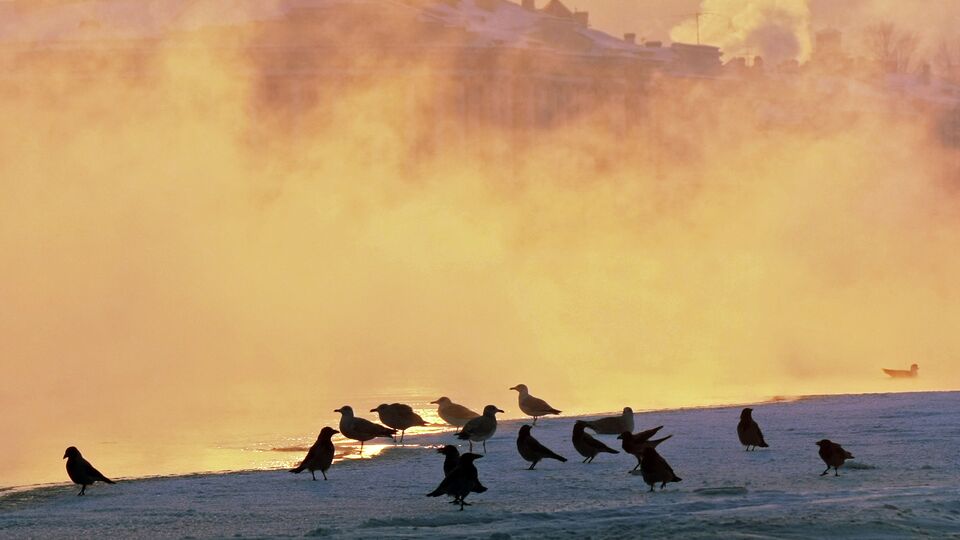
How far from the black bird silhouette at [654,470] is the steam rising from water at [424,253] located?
859cm

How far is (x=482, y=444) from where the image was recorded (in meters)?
18.2

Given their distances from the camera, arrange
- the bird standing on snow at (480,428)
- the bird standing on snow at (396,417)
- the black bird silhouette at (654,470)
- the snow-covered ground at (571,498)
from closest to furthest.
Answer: the snow-covered ground at (571,498) < the black bird silhouette at (654,470) < the bird standing on snow at (480,428) < the bird standing on snow at (396,417)

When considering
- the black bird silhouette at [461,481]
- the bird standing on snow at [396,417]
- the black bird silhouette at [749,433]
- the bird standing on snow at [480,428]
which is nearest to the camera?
the black bird silhouette at [461,481]

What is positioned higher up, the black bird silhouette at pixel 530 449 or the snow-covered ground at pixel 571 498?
the black bird silhouette at pixel 530 449

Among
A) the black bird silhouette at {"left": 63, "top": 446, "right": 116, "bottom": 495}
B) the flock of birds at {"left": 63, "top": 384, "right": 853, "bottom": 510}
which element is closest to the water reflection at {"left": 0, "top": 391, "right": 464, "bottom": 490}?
the flock of birds at {"left": 63, "top": 384, "right": 853, "bottom": 510}

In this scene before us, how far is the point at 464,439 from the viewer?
1770 cm

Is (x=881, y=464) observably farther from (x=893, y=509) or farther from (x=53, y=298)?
(x=53, y=298)

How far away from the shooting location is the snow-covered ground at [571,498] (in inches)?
503

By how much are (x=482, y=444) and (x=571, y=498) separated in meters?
3.88

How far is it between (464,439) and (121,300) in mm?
41647

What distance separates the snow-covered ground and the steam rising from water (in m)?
6.03

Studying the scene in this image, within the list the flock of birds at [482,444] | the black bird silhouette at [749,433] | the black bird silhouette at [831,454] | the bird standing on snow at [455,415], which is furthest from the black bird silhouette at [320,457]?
the bird standing on snow at [455,415]

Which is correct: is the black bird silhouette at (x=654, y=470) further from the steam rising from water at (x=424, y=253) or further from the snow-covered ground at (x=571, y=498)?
the steam rising from water at (x=424, y=253)

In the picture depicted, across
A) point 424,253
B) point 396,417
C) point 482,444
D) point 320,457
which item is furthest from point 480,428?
point 424,253
